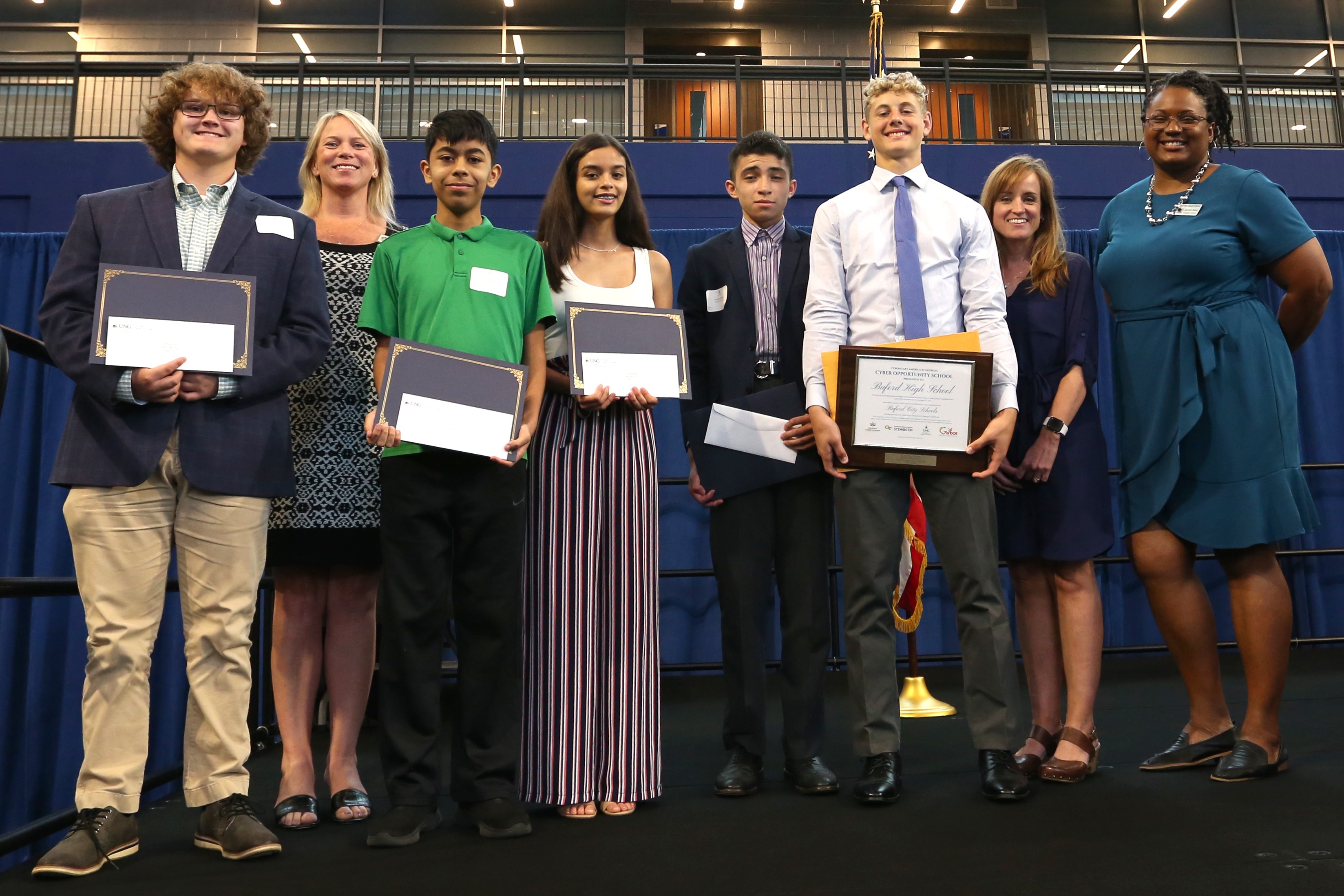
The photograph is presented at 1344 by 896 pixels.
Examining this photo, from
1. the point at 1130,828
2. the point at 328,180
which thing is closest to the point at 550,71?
the point at 328,180

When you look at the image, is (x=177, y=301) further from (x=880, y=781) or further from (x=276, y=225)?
(x=880, y=781)

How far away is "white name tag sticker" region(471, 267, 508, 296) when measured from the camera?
1.89 meters

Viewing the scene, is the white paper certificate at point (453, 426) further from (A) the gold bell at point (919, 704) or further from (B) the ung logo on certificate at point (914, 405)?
(A) the gold bell at point (919, 704)

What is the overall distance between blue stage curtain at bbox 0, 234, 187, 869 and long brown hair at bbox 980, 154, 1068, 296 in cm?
346

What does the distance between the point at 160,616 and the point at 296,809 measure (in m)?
0.51

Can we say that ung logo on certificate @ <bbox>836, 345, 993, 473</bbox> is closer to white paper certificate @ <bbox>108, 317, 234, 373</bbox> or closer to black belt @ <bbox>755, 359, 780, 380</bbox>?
black belt @ <bbox>755, 359, 780, 380</bbox>

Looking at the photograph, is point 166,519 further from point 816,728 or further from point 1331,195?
point 1331,195

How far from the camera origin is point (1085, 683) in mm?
2143

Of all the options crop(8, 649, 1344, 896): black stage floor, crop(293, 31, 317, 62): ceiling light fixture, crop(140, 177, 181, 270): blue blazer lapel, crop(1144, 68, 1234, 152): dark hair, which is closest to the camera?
crop(8, 649, 1344, 896): black stage floor

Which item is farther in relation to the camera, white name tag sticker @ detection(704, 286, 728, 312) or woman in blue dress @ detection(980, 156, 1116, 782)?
white name tag sticker @ detection(704, 286, 728, 312)

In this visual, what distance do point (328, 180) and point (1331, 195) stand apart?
824 cm

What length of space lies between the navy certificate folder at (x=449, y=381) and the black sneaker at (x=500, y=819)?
63cm

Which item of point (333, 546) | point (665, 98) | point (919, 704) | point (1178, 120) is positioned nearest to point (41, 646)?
point (333, 546)

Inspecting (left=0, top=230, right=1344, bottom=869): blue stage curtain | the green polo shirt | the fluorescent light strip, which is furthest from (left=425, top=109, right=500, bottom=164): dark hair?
the fluorescent light strip
